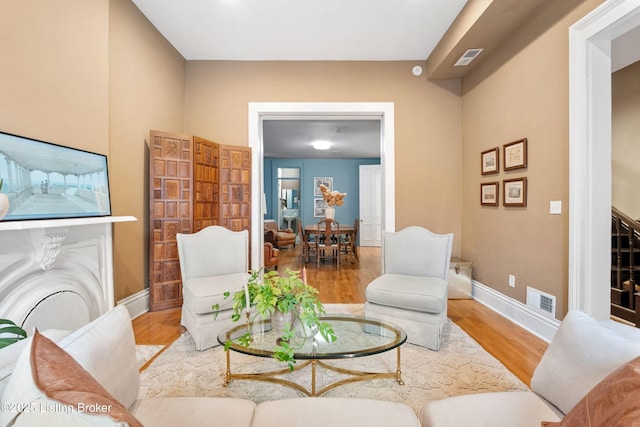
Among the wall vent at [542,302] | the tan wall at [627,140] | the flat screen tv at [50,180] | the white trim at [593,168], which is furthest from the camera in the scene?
the tan wall at [627,140]

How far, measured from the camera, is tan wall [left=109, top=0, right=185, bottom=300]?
2945 millimetres

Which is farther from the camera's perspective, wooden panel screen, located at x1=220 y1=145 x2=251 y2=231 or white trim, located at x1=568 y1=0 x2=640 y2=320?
wooden panel screen, located at x1=220 y1=145 x2=251 y2=231

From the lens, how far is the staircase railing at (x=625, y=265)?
3129mm

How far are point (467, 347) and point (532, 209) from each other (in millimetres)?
1409

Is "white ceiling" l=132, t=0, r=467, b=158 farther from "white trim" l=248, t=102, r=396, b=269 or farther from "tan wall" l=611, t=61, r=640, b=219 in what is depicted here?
"tan wall" l=611, t=61, r=640, b=219

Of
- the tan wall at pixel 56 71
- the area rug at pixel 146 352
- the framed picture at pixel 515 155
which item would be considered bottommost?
the area rug at pixel 146 352

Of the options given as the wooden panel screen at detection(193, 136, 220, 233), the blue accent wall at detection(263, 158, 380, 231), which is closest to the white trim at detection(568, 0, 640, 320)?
the wooden panel screen at detection(193, 136, 220, 233)

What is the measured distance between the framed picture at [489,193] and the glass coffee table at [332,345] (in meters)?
2.24

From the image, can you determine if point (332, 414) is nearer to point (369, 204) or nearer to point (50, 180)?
point (50, 180)

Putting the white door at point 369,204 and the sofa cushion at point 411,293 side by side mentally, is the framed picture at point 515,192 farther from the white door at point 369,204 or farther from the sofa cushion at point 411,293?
the white door at point 369,204

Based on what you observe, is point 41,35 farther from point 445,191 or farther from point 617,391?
point 445,191

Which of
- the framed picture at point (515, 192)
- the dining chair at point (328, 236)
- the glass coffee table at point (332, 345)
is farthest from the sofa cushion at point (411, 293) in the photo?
the dining chair at point (328, 236)

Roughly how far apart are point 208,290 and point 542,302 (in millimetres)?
2874

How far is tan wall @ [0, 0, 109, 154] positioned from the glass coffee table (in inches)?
71.1
